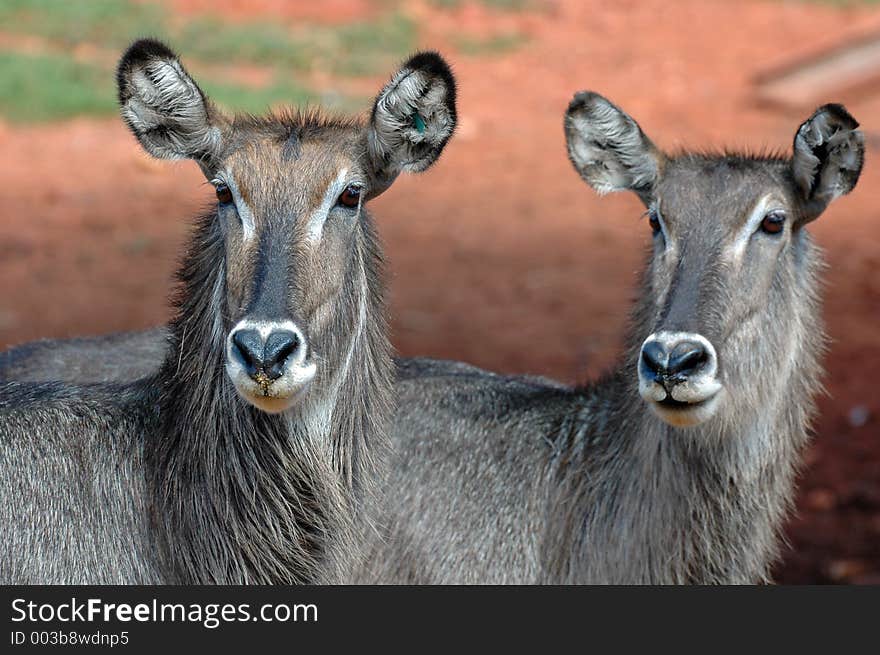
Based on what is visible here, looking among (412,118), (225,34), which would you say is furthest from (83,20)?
(412,118)

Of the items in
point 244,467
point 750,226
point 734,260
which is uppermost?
point 750,226

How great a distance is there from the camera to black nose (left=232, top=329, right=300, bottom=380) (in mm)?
4254

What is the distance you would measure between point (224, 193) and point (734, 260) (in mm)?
2027

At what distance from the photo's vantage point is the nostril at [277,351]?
4254 mm

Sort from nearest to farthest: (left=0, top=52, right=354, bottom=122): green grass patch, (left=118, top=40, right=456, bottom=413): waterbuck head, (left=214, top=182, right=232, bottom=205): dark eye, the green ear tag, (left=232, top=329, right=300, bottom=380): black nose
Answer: (left=232, top=329, right=300, bottom=380): black nose < (left=118, top=40, right=456, bottom=413): waterbuck head < (left=214, top=182, right=232, bottom=205): dark eye < the green ear tag < (left=0, top=52, right=354, bottom=122): green grass patch

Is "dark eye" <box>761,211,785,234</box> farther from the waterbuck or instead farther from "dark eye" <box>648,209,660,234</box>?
the waterbuck

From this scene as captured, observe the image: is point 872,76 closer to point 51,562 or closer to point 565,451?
point 565,451

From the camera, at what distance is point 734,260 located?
5.38m

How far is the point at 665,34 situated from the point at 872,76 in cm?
506

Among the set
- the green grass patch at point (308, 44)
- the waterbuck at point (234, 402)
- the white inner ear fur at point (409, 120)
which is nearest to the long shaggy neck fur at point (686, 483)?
the waterbuck at point (234, 402)

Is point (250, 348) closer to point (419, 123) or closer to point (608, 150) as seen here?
point (419, 123)

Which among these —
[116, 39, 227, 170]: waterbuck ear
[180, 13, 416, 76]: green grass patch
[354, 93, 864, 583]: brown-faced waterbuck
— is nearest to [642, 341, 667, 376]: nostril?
[354, 93, 864, 583]: brown-faced waterbuck

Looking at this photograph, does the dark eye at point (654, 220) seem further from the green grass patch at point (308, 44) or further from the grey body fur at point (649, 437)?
the green grass patch at point (308, 44)

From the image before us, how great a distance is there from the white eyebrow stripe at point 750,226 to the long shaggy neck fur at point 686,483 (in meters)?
0.34
